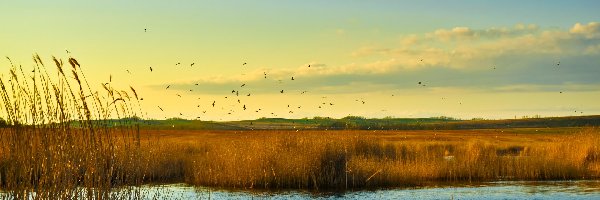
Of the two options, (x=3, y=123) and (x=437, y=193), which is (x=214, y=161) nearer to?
(x=437, y=193)

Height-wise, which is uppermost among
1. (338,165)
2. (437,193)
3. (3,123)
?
(3,123)

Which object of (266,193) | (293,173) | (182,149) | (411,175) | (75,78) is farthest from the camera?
(182,149)

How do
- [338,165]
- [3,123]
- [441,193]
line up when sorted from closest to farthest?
1. [3,123]
2. [441,193]
3. [338,165]

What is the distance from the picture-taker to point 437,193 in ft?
70.0

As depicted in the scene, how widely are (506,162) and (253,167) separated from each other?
10076 millimetres

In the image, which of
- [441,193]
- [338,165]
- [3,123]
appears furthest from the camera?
[338,165]

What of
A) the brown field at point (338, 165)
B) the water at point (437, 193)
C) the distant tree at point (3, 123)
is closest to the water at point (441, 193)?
the water at point (437, 193)

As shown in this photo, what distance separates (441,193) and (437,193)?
107 millimetres

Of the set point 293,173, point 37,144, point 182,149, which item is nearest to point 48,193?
point 37,144

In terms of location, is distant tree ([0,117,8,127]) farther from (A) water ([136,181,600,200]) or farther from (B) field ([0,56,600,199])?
(A) water ([136,181,600,200])

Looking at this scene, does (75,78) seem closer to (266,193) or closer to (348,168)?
(266,193)

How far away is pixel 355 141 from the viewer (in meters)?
28.5

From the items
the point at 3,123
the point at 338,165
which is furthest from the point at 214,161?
the point at 3,123

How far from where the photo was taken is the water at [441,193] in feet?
66.6
